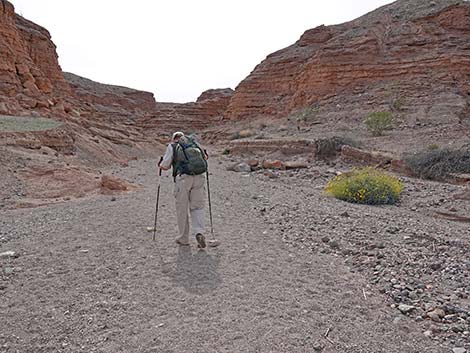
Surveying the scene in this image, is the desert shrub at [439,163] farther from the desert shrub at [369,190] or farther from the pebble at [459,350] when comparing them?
the pebble at [459,350]

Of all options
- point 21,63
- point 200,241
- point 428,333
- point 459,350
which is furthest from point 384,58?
point 459,350

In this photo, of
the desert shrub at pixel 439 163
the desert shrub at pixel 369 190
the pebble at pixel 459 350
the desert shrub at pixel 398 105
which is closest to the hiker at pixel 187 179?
the pebble at pixel 459 350

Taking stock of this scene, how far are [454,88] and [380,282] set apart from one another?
Answer: 2869cm

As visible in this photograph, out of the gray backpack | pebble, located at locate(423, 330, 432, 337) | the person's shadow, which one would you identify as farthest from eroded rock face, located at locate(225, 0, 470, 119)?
pebble, located at locate(423, 330, 432, 337)

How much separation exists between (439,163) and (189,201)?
354 inches

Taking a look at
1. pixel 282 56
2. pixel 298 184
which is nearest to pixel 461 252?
pixel 298 184

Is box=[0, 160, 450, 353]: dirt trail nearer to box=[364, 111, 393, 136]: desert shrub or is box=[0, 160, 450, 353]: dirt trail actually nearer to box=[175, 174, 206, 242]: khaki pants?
box=[175, 174, 206, 242]: khaki pants

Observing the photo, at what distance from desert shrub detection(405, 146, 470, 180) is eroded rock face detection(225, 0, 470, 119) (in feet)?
55.1

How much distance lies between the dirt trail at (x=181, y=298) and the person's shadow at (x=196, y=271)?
0.5 inches

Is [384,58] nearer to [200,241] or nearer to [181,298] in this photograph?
[200,241]

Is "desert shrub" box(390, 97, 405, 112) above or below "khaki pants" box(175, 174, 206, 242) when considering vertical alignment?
above

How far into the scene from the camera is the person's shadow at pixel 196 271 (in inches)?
159

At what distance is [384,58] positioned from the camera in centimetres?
3450

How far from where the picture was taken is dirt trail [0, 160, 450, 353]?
299 centimetres
